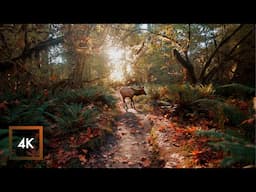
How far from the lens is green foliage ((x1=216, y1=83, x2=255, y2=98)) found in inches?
114

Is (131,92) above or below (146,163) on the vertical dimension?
above

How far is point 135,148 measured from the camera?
3066 millimetres

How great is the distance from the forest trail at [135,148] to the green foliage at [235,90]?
0.90 m

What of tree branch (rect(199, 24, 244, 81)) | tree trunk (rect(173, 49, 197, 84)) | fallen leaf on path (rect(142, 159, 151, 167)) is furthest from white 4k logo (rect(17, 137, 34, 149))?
tree branch (rect(199, 24, 244, 81))

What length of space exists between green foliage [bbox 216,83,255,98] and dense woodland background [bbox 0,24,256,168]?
1 centimetres

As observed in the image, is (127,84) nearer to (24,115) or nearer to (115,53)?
(115,53)

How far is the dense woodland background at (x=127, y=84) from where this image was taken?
2.76 m

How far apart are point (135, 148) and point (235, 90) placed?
159 centimetres

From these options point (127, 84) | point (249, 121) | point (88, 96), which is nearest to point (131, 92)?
point (127, 84)

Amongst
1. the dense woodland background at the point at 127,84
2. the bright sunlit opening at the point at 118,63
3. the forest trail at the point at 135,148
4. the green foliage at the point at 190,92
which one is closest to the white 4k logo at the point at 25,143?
the dense woodland background at the point at 127,84

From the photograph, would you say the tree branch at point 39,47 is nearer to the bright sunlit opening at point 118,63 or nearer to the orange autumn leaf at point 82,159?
the bright sunlit opening at point 118,63

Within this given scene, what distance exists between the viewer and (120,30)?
3.68 m
